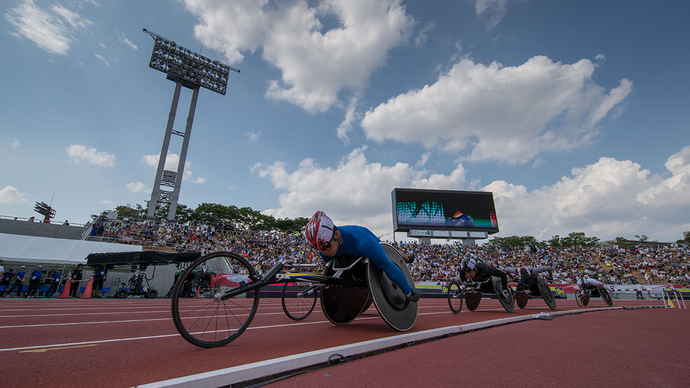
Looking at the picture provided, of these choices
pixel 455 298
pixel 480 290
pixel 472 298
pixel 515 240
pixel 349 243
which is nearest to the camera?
pixel 349 243

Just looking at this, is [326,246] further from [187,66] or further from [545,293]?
[187,66]

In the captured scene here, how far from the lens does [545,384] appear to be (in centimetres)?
199

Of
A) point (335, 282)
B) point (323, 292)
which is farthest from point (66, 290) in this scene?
point (335, 282)

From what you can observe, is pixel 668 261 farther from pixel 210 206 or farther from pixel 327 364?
pixel 210 206

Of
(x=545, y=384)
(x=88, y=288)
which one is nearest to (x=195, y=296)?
(x=88, y=288)

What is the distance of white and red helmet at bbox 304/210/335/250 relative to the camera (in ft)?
10.5

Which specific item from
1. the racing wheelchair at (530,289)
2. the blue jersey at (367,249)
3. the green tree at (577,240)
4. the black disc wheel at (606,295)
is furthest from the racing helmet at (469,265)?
the green tree at (577,240)

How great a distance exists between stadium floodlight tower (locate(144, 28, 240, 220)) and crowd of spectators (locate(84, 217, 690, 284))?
408cm

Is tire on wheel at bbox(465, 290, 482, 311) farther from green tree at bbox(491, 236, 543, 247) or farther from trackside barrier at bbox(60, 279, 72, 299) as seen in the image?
green tree at bbox(491, 236, 543, 247)

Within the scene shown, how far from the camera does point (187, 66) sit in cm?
3441

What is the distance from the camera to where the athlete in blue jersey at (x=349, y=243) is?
3.25m

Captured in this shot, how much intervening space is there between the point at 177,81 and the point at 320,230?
3862cm

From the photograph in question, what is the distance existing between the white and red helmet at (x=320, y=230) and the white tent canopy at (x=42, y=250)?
16.9 metres

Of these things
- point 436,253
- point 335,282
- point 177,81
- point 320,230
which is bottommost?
point 335,282
